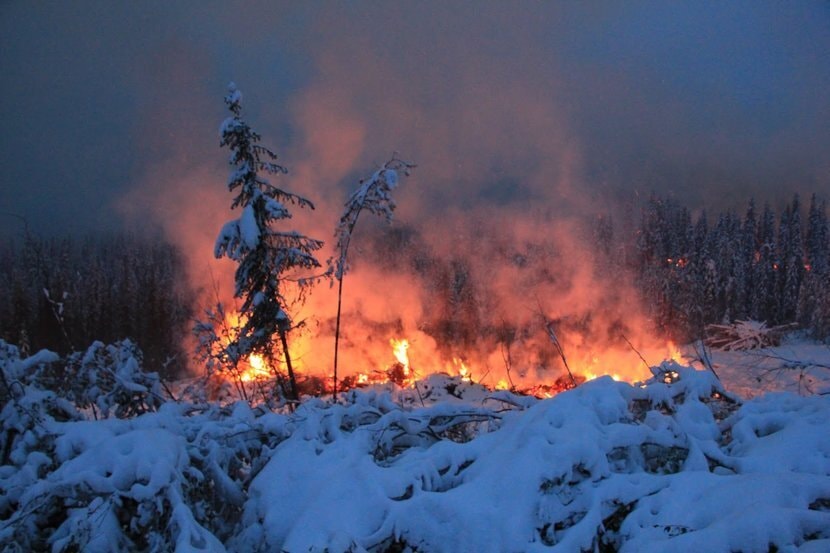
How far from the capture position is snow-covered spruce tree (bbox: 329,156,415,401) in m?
10.2

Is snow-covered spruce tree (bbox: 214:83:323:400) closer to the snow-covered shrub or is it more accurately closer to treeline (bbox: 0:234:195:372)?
the snow-covered shrub

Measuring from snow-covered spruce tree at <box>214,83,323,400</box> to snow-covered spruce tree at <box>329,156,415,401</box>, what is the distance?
6.04ft

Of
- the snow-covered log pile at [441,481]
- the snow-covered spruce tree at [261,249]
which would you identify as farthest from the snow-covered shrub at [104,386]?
the snow-covered spruce tree at [261,249]

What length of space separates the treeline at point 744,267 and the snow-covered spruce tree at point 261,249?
1435 inches

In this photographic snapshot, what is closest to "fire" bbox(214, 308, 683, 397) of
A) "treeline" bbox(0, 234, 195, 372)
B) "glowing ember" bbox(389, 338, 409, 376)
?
"glowing ember" bbox(389, 338, 409, 376)

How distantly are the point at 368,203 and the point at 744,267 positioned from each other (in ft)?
181

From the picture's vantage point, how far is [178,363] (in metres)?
39.5

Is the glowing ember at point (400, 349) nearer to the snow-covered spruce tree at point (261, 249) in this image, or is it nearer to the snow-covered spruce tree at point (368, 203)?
the snow-covered spruce tree at point (261, 249)

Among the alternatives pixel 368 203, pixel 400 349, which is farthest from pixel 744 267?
pixel 368 203

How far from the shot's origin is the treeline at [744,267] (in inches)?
1809

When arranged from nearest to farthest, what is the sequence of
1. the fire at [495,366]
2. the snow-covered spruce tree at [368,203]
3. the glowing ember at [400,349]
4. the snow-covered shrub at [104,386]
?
1. the snow-covered shrub at [104,386]
2. the snow-covered spruce tree at [368,203]
3. the fire at [495,366]
4. the glowing ember at [400,349]

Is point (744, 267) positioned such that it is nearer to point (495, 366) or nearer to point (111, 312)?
point (495, 366)

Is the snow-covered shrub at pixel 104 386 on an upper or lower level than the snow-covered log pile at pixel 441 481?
upper

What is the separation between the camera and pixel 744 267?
51.3 m
